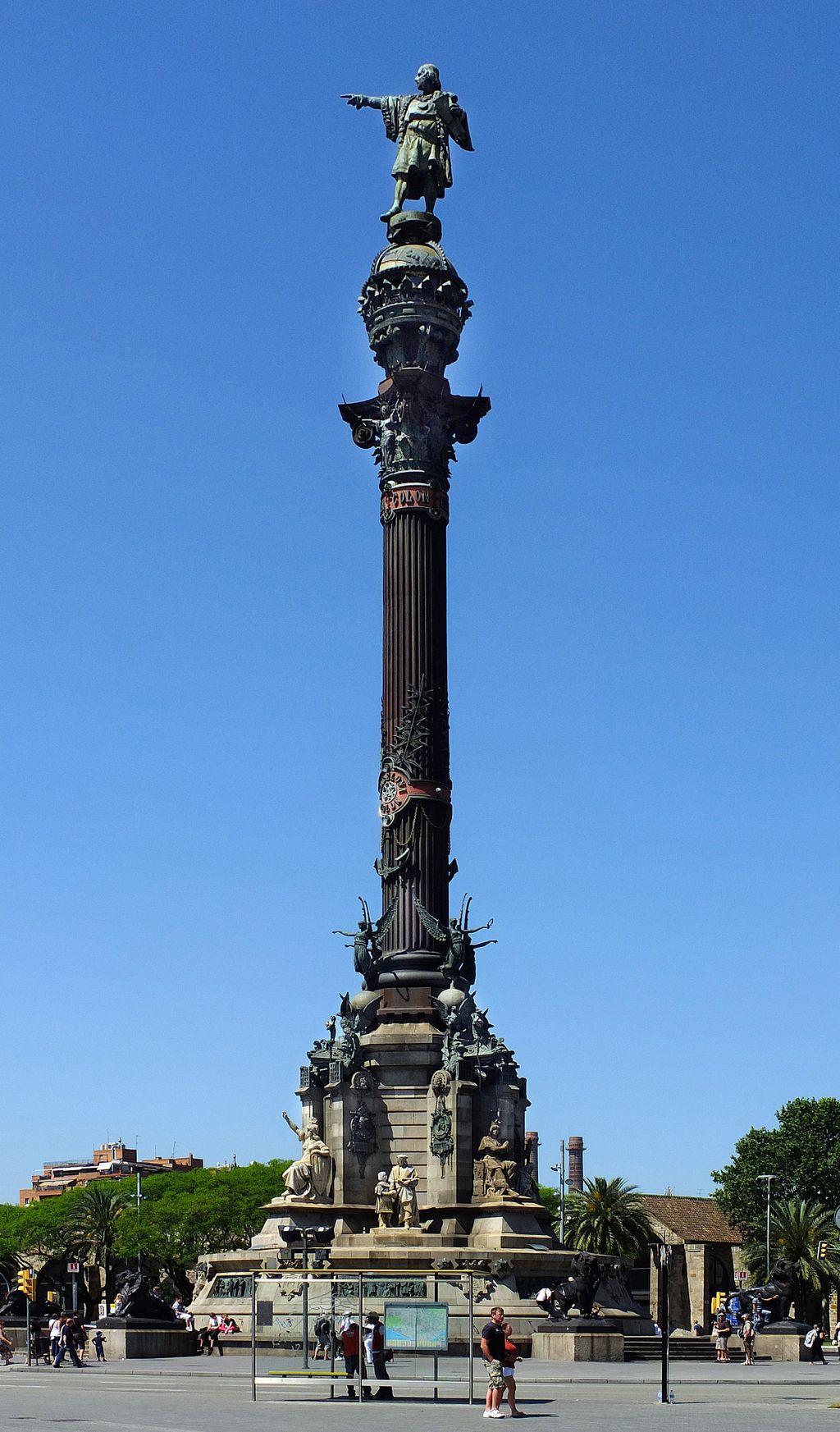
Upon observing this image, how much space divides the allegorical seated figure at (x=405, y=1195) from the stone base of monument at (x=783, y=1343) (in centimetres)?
1064

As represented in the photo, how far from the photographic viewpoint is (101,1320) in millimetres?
52312

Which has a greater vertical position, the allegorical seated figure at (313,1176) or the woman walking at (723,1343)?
the allegorical seated figure at (313,1176)

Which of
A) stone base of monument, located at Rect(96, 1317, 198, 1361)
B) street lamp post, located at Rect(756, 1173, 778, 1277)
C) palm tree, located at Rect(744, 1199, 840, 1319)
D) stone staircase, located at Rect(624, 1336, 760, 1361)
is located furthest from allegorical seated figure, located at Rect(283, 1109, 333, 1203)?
palm tree, located at Rect(744, 1199, 840, 1319)

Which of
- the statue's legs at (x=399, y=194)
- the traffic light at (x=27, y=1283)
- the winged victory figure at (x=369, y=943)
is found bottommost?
the traffic light at (x=27, y=1283)

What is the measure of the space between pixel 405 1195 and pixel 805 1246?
48.2 metres

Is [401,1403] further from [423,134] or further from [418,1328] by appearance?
[423,134]

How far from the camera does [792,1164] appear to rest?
104m

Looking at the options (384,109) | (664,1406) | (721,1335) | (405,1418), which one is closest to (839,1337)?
(721,1335)

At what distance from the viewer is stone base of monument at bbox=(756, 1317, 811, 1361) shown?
5041cm

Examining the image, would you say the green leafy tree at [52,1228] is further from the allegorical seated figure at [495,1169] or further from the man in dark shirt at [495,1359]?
the man in dark shirt at [495,1359]

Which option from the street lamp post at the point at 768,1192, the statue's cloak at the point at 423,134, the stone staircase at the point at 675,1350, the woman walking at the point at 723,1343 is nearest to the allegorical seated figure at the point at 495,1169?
the stone staircase at the point at 675,1350

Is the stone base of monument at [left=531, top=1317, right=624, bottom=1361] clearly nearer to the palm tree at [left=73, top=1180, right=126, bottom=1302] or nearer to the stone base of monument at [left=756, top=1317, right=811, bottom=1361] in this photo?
the stone base of monument at [left=756, top=1317, right=811, bottom=1361]

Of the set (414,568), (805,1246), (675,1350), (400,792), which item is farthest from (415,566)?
(805,1246)

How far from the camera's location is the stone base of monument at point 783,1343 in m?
50.4
